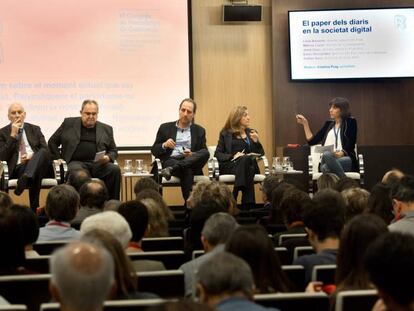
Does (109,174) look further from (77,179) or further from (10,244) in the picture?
(10,244)

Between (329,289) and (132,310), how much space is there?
3.18 feet

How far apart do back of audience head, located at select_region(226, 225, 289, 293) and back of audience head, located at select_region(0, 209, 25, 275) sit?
2.89ft

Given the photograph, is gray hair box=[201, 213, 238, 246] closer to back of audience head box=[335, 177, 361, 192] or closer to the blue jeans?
back of audience head box=[335, 177, 361, 192]

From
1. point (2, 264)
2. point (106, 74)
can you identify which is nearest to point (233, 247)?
point (2, 264)

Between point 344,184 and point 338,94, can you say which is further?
point 338,94

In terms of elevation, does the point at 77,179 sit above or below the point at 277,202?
above

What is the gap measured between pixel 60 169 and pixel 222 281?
550 cm

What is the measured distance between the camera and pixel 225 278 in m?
2.05

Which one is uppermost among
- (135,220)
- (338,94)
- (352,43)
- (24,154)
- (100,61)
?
(352,43)

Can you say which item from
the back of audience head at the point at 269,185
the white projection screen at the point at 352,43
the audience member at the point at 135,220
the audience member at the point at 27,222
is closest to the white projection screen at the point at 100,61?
the white projection screen at the point at 352,43

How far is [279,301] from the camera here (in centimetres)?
231

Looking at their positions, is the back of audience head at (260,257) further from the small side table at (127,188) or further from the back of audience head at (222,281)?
the small side table at (127,188)

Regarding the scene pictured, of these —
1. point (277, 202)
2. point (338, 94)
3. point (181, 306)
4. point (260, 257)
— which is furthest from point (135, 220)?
point (338, 94)

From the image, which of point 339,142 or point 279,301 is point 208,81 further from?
point 279,301
